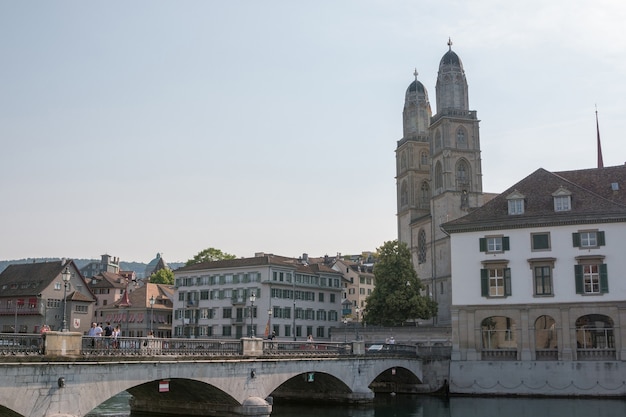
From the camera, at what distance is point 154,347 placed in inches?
1405

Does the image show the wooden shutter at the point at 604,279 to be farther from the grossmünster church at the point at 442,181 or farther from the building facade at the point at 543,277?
the grossmünster church at the point at 442,181

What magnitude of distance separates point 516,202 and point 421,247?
40.4m

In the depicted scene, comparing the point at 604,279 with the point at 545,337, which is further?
the point at 545,337

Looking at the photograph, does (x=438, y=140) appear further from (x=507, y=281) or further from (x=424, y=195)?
(x=507, y=281)

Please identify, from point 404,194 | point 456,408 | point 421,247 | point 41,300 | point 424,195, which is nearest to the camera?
point 456,408

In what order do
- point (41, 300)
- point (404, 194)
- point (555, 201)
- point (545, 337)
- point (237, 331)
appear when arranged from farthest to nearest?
point (404, 194)
point (41, 300)
point (237, 331)
point (555, 201)
point (545, 337)

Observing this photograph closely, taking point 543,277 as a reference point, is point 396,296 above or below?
below

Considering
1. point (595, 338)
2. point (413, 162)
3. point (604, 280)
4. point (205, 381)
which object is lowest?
point (205, 381)

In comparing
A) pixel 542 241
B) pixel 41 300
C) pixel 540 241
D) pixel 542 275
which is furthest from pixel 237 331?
pixel 542 241

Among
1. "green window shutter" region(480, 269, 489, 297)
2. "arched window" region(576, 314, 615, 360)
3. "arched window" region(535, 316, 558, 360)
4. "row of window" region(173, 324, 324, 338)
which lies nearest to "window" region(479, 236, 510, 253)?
"green window shutter" region(480, 269, 489, 297)

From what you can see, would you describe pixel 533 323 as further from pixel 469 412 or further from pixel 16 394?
pixel 16 394

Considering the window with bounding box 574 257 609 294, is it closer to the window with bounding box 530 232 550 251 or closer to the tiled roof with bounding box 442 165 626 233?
the window with bounding box 530 232 550 251

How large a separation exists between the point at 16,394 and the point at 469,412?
95.4ft

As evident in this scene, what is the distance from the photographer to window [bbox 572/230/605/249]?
56.3 meters
